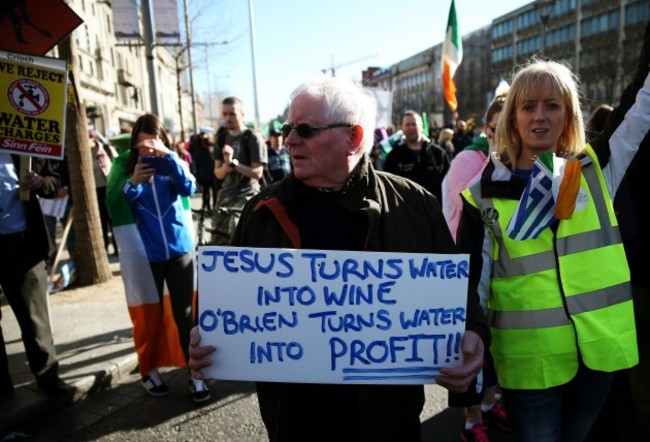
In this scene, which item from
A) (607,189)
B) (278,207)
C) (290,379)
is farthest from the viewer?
(607,189)

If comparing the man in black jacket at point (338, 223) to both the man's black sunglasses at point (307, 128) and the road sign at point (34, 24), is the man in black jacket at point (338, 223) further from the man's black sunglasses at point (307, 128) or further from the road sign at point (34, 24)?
the road sign at point (34, 24)

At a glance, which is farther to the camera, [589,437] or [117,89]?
[117,89]

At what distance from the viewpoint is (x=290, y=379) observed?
1537 millimetres

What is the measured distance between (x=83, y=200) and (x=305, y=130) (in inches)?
201

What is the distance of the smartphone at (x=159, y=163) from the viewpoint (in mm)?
3273

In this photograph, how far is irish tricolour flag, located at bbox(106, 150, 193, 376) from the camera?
11.1 feet

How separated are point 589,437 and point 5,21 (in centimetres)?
435

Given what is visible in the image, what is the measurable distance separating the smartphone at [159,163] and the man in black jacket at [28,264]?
74 cm

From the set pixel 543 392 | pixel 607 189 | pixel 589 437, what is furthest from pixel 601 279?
pixel 589 437

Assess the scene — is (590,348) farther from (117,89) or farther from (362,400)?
(117,89)

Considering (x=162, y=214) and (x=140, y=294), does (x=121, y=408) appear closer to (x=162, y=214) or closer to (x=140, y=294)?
(x=140, y=294)

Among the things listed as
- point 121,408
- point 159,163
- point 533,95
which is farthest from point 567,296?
point 121,408

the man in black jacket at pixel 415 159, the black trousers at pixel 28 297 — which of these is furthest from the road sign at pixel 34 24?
the man in black jacket at pixel 415 159

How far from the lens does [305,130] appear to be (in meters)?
1.66
